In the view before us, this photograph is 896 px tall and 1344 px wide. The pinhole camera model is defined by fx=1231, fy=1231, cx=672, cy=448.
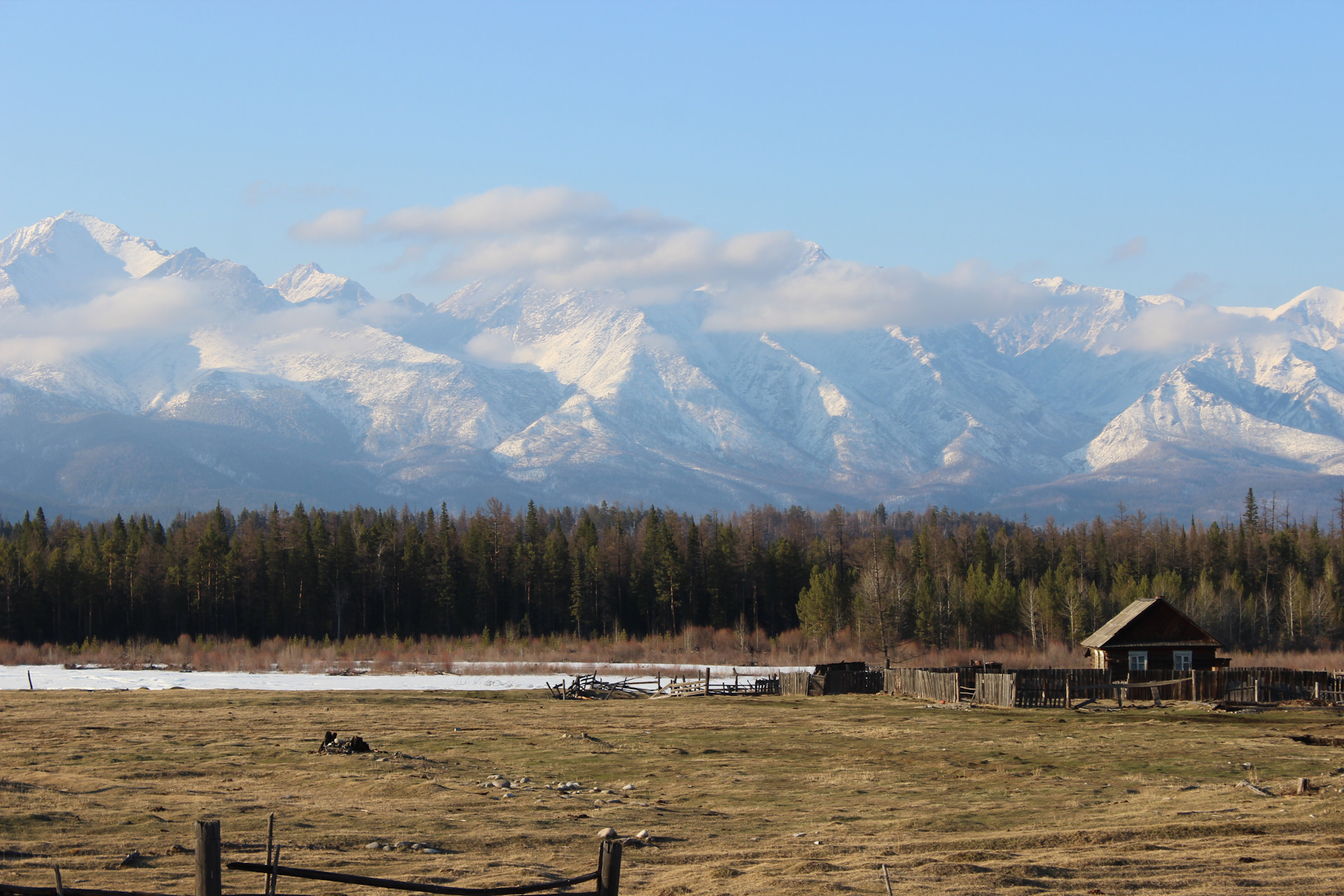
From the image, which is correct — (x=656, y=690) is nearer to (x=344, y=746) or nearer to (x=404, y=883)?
(x=344, y=746)

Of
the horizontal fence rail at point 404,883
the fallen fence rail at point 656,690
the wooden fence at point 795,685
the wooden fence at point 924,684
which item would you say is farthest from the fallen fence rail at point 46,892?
the wooden fence at point 795,685

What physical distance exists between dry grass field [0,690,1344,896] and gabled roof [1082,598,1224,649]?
20259 millimetres

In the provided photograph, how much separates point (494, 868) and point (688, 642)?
10040 centimetres

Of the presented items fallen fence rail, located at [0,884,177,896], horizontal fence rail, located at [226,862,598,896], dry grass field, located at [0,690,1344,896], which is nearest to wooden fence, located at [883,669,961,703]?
dry grass field, located at [0,690,1344,896]

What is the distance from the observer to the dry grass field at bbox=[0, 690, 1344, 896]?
1862 cm

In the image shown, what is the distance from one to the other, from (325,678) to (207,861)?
73.3 metres

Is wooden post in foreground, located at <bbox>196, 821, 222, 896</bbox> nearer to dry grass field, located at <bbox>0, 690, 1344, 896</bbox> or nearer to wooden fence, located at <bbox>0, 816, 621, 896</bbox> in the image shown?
wooden fence, located at <bbox>0, 816, 621, 896</bbox>

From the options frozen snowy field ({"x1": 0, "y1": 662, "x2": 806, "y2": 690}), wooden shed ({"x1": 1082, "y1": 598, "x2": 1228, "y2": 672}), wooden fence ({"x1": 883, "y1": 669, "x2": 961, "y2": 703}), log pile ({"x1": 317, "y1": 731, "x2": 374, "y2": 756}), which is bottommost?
frozen snowy field ({"x1": 0, "y1": 662, "x2": 806, "y2": 690})

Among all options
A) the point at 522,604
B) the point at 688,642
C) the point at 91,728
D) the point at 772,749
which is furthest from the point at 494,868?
the point at 522,604

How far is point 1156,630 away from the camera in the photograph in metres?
69.4

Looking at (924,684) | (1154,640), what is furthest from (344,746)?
(1154,640)

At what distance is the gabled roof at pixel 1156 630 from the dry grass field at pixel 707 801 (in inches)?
798

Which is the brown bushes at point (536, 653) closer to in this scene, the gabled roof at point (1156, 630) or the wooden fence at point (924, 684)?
the gabled roof at point (1156, 630)

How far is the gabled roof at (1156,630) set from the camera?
69188mm
